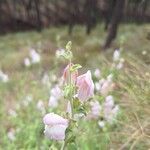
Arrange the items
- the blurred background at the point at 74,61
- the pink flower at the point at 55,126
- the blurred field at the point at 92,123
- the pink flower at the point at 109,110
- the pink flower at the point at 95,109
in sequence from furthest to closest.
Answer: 1. the pink flower at the point at 109,110
2. the pink flower at the point at 95,109
3. the blurred background at the point at 74,61
4. the blurred field at the point at 92,123
5. the pink flower at the point at 55,126

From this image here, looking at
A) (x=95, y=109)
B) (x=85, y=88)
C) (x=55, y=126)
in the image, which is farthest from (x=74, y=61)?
(x=55, y=126)

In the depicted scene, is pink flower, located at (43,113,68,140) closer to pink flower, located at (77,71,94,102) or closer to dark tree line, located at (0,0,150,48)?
pink flower, located at (77,71,94,102)

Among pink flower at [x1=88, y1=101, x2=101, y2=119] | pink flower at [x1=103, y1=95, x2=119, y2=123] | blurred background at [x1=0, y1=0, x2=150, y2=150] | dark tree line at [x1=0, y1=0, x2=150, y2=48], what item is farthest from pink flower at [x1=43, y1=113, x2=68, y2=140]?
dark tree line at [x1=0, y1=0, x2=150, y2=48]

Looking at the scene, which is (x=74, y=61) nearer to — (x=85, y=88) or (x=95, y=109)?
(x=95, y=109)

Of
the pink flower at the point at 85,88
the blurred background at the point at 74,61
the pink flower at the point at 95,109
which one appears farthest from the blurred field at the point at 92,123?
the pink flower at the point at 85,88

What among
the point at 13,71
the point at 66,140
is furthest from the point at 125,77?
the point at 13,71

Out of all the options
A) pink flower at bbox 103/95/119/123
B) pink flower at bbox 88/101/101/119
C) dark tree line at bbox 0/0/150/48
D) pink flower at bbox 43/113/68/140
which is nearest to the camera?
pink flower at bbox 43/113/68/140

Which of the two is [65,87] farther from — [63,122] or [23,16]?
[23,16]

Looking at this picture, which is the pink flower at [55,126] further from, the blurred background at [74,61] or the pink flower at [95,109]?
the pink flower at [95,109]
